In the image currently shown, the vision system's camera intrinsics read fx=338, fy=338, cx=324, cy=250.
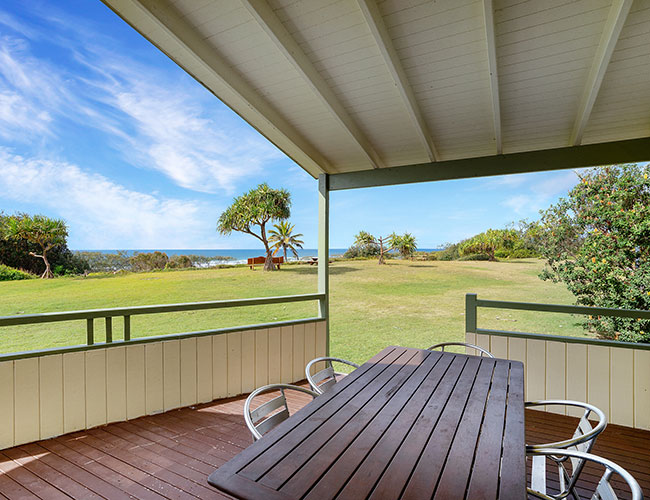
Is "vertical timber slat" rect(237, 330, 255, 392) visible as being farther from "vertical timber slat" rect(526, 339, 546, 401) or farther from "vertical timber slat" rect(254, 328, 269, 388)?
"vertical timber slat" rect(526, 339, 546, 401)

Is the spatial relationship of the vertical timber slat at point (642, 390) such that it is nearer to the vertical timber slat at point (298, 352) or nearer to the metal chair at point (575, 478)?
the metal chair at point (575, 478)

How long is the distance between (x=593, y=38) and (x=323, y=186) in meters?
2.58

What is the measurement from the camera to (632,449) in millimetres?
2482

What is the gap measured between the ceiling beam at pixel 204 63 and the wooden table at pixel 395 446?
2.28 metres

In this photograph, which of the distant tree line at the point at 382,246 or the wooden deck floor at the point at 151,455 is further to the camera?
the distant tree line at the point at 382,246

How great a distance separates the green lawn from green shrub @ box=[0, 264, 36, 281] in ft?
0.72

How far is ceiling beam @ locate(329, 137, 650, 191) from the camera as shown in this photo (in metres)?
2.82

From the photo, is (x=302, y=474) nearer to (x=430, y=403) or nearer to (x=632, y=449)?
(x=430, y=403)

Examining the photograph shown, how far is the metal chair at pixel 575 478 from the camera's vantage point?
101 cm

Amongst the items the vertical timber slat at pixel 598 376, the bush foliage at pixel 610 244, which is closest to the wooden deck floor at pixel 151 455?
the vertical timber slat at pixel 598 376

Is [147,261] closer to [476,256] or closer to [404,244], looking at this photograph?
[404,244]

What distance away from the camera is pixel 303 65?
2.44 m

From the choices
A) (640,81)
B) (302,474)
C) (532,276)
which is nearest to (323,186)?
(640,81)

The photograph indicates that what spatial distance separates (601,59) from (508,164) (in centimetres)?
116
